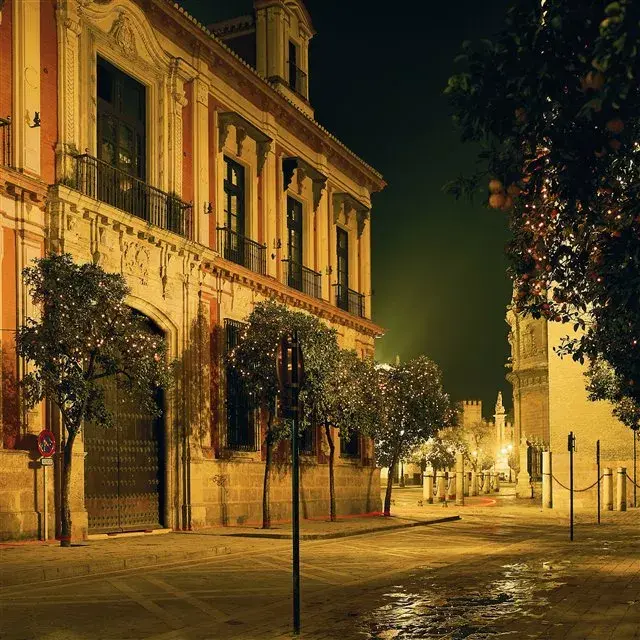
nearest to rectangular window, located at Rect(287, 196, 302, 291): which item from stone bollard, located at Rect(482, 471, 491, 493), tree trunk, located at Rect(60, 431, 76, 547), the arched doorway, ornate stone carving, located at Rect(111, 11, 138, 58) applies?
the arched doorway

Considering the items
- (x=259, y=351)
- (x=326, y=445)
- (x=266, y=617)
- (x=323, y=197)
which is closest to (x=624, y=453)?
(x=326, y=445)

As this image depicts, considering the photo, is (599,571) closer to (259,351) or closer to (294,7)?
(259,351)

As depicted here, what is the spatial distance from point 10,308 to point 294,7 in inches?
720

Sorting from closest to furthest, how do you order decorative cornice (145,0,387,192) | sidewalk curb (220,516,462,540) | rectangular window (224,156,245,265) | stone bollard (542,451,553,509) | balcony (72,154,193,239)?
balcony (72,154,193,239), sidewalk curb (220,516,462,540), decorative cornice (145,0,387,192), rectangular window (224,156,245,265), stone bollard (542,451,553,509)

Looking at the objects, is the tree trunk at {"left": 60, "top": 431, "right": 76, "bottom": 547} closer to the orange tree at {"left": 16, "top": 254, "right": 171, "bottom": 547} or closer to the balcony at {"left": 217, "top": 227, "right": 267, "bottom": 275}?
the orange tree at {"left": 16, "top": 254, "right": 171, "bottom": 547}

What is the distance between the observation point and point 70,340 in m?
17.4

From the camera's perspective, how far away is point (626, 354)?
13.4 m

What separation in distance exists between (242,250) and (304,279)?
14.4 feet

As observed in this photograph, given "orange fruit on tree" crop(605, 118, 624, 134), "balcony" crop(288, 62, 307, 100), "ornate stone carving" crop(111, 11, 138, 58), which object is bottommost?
"orange fruit on tree" crop(605, 118, 624, 134)

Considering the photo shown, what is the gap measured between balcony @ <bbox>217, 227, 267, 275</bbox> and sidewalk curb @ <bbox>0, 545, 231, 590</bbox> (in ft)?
35.3

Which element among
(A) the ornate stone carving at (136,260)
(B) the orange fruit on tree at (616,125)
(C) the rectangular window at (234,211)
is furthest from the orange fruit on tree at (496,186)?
(C) the rectangular window at (234,211)

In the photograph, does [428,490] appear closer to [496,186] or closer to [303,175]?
[303,175]

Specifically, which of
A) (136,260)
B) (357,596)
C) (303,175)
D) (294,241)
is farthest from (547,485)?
(357,596)

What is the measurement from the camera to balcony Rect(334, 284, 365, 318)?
1362 inches
